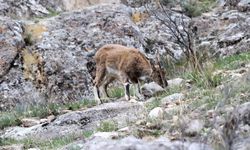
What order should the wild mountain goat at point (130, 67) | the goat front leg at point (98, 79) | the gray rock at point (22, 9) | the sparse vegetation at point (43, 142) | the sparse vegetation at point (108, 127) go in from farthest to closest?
the gray rock at point (22, 9), the goat front leg at point (98, 79), the wild mountain goat at point (130, 67), the sparse vegetation at point (43, 142), the sparse vegetation at point (108, 127)

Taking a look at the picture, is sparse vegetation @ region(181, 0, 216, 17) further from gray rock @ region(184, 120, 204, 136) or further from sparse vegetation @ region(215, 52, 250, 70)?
gray rock @ region(184, 120, 204, 136)

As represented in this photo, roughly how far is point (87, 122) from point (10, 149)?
5.78ft

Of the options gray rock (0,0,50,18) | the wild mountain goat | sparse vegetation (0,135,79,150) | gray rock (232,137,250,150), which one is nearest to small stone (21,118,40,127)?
the wild mountain goat

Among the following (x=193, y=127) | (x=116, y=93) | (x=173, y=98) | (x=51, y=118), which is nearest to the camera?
(x=193, y=127)

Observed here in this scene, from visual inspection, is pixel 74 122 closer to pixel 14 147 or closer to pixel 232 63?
pixel 14 147

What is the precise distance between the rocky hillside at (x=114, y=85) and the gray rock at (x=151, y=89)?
29 millimetres

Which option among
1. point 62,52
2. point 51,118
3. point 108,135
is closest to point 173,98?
point 108,135

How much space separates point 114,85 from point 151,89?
11.6 feet

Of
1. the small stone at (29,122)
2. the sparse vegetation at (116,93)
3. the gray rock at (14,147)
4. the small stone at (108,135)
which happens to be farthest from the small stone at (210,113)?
the sparse vegetation at (116,93)

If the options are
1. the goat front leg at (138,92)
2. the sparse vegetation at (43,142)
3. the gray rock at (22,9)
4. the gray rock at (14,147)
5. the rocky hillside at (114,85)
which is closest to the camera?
the rocky hillside at (114,85)

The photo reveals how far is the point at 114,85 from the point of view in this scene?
51.8 feet

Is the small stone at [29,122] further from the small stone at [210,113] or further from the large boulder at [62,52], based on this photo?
the small stone at [210,113]

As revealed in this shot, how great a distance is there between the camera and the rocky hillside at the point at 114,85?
7074mm

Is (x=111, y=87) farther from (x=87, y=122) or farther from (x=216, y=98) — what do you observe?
(x=216, y=98)
